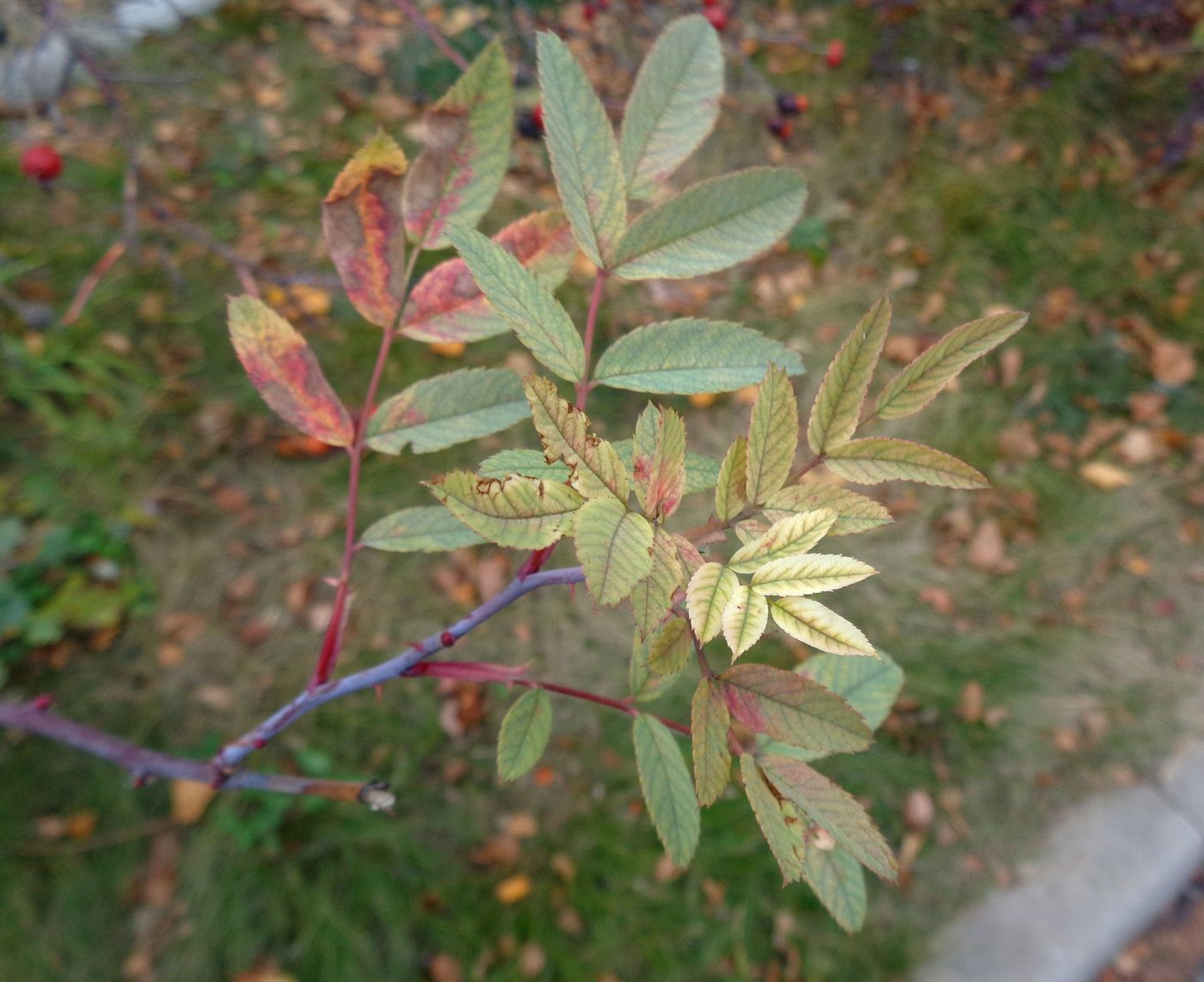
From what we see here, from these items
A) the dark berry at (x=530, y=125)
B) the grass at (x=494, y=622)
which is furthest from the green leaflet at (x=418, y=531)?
A: the grass at (x=494, y=622)

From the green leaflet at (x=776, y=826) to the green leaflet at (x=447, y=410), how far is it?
0.33 m

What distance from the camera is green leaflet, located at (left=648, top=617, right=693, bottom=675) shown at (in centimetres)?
46

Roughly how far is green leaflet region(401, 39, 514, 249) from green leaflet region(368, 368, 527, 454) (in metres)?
0.11

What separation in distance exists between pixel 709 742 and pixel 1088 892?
2.04 meters

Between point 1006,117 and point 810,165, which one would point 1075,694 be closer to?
point 810,165

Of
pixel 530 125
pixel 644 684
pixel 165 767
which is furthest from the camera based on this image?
pixel 530 125

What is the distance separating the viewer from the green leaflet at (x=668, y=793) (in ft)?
2.00

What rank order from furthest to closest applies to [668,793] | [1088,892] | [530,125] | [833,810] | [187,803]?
[1088,892], [187,803], [530,125], [668,793], [833,810]

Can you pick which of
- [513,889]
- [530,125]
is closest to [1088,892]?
[513,889]

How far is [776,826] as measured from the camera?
50cm

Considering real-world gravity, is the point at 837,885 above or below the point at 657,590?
below

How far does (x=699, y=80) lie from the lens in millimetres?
602

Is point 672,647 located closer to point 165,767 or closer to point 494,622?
point 165,767

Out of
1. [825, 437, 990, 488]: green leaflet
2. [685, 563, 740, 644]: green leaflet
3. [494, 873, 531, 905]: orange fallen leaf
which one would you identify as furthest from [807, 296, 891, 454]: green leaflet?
[494, 873, 531, 905]: orange fallen leaf
